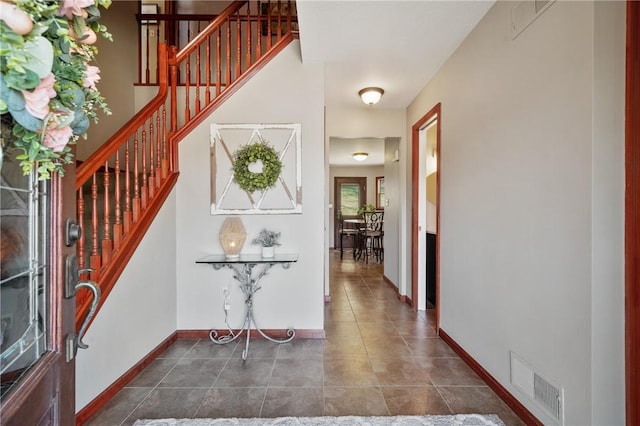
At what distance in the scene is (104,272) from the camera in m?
1.98

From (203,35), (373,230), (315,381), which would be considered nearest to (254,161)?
(203,35)

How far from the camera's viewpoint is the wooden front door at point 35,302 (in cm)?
66

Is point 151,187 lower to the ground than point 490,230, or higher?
higher

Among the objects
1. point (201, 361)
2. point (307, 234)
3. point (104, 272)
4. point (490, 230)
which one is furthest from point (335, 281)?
point (104, 272)

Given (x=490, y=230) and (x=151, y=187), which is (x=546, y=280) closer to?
(x=490, y=230)

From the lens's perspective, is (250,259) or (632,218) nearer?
(632,218)

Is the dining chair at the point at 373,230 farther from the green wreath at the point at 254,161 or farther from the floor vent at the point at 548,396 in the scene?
the floor vent at the point at 548,396

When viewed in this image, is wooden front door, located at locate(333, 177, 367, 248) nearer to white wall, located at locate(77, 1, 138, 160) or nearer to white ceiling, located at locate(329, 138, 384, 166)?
white ceiling, located at locate(329, 138, 384, 166)

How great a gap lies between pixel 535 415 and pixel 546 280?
766 mm

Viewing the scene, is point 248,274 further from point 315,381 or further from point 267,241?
point 315,381

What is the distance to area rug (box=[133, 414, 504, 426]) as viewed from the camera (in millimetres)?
1729

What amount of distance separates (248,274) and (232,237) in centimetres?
37

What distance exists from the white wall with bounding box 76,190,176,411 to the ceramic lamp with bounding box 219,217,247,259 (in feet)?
1.75

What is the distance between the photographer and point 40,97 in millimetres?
581
